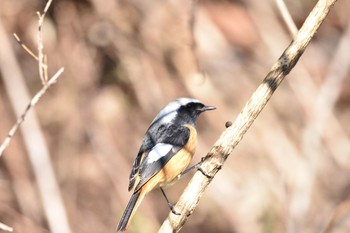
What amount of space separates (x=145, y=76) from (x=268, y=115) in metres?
1.60

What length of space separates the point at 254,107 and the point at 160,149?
1.14m

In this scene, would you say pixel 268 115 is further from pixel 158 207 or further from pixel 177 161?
pixel 177 161

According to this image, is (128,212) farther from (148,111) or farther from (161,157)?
(148,111)

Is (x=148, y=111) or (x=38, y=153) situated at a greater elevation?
(x=148, y=111)

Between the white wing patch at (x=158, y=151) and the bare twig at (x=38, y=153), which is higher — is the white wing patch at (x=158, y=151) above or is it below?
below

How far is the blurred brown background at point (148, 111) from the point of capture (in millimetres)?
7156

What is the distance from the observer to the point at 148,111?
7773 mm

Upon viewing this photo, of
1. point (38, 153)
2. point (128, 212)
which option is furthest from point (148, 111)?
point (128, 212)

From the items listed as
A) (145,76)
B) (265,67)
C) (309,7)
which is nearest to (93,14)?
(145,76)

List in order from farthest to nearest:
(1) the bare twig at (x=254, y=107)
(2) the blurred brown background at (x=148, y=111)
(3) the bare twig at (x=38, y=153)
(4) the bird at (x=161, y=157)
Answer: (2) the blurred brown background at (x=148, y=111) < (3) the bare twig at (x=38, y=153) < (4) the bird at (x=161, y=157) < (1) the bare twig at (x=254, y=107)

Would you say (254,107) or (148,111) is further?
(148,111)

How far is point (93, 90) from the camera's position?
773 centimetres

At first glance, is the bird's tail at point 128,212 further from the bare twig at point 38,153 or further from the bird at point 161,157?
the bare twig at point 38,153

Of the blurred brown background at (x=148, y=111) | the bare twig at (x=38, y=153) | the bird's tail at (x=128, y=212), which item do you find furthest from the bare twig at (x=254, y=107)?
the blurred brown background at (x=148, y=111)
